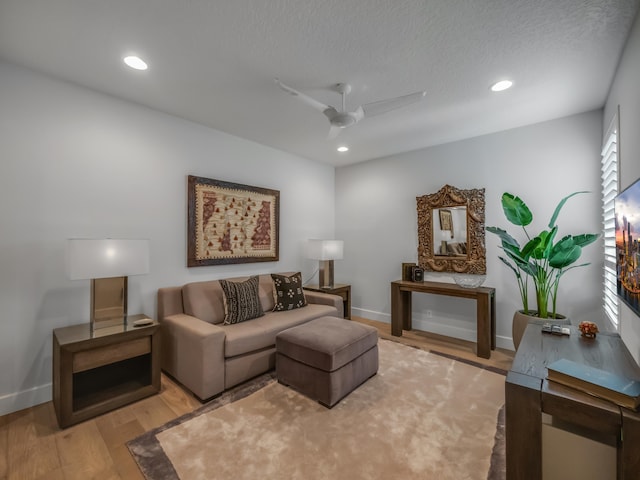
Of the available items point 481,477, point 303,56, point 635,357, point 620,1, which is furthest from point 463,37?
point 481,477

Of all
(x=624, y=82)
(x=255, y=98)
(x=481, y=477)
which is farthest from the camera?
(x=255, y=98)

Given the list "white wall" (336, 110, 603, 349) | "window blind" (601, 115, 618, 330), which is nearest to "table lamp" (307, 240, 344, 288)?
"white wall" (336, 110, 603, 349)

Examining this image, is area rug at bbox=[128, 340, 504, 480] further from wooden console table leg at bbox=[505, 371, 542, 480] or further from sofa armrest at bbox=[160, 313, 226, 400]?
wooden console table leg at bbox=[505, 371, 542, 480]

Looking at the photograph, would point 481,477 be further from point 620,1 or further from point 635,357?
point 620,1

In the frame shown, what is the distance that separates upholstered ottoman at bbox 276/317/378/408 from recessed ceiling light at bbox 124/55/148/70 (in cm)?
244

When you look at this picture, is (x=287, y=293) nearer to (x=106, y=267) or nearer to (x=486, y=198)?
(x=106, y=267)

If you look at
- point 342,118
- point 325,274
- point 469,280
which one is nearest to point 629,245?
point 342,118

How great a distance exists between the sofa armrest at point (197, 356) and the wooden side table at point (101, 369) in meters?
0.18

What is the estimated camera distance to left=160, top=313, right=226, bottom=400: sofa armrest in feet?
7.62

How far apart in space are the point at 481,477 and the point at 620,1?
2726 mm

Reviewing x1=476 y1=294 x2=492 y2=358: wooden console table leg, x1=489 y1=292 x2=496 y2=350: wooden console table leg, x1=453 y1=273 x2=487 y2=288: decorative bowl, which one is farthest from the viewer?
x1=453 y1=273 x2=487 y2=288: decorative bowl

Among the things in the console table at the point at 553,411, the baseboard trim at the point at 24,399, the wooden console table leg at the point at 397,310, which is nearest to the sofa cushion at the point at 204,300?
the baseboard trim at the point at 24,399

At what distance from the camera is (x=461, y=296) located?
338 centimetres

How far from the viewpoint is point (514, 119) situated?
3186 mm
